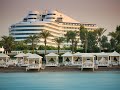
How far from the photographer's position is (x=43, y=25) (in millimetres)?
51375

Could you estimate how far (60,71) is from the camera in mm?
17578

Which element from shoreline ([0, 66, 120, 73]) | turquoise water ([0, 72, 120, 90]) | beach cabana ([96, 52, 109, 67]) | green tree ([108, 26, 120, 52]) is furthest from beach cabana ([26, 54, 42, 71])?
green tree ([108, 26, 120, 52])

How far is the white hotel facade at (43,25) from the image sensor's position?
49.7 meters

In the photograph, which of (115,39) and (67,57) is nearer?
(67,57)

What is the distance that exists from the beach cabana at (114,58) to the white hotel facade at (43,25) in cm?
2748

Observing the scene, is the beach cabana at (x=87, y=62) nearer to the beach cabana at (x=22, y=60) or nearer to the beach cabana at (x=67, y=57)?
the beach cabana at (x=67, y=57)

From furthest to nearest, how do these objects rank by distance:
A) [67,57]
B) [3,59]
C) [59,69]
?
1. [67,57]
2. [3,59]
3. [59,69]

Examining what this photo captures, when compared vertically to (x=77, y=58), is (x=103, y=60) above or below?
below

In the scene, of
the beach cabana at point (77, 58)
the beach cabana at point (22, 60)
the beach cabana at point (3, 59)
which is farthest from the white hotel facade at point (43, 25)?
the beach cabana at point (3, 59)

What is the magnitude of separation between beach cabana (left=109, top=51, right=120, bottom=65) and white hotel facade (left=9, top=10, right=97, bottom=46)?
90.2 feet

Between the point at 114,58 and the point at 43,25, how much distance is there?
31.0 m

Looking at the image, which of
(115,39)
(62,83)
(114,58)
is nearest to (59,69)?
(114,58)

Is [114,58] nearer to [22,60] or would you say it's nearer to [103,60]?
[103,60]

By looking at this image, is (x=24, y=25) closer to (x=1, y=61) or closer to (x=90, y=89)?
(x=1, y=61)
